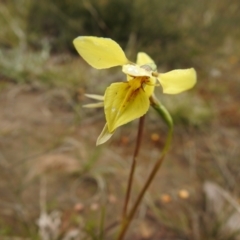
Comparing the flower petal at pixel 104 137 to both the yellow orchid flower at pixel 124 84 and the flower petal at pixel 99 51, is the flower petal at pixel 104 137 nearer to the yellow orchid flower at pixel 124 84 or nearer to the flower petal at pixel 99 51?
the yellow orchid flower at pixel 124 84

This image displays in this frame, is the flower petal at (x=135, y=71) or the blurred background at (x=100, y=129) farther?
the blurred background at (x=100, y=129)

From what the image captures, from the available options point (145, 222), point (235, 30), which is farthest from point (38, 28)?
point (145, 222)

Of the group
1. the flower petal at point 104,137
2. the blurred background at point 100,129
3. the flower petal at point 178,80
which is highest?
the flower petal at point 178,80

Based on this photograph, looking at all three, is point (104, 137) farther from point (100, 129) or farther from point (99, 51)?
point (100, 129)

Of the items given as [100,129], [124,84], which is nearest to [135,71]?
[124,84]

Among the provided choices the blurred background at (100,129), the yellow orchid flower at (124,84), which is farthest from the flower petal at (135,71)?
the blurred background at (100,129)

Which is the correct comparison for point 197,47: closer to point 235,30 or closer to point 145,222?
point 235,30
